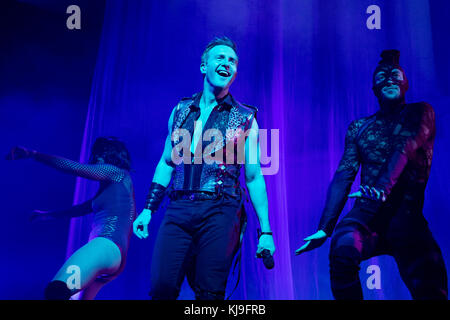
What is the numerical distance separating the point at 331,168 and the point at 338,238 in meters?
0.73

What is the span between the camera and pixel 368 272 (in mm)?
3117

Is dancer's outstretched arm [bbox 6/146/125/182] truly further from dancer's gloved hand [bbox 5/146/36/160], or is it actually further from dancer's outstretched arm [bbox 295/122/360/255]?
dancer's outstretched arm [bbox 295/122/360/255]

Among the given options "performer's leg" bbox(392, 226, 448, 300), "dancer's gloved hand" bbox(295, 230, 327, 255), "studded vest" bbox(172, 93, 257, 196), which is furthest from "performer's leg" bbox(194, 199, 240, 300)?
"performer's leg" bbox(392, 226, 448, 300)

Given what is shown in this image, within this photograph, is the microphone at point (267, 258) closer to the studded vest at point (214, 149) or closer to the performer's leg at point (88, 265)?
the studded vest at point (214, 149)

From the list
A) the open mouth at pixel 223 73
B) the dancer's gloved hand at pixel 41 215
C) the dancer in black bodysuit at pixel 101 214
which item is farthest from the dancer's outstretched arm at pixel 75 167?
the open mouth at pixel 223 73

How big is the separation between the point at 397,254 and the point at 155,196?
153cm

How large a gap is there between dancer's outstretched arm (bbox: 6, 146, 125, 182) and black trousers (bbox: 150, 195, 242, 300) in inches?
41.0

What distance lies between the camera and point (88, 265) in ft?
9.29

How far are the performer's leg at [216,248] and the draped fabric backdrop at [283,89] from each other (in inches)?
37.3

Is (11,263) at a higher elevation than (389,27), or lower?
lower

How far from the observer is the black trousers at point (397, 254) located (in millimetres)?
2551

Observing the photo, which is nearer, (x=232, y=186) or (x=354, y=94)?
Answer: (x=232, y=186)
